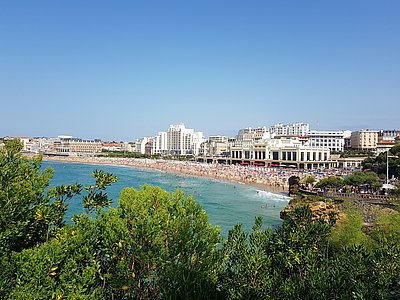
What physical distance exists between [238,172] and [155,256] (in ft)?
243

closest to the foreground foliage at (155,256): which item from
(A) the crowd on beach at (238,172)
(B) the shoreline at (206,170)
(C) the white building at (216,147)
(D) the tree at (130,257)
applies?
(D) the tree at (130,257)

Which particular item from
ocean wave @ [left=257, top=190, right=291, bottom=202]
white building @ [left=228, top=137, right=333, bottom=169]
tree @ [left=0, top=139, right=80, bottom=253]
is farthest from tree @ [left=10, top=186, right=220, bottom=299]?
white building @ [left=228, top=137, right=333, bottom=169]

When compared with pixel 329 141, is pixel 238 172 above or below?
below

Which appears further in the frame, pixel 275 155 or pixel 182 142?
pixel 182 142

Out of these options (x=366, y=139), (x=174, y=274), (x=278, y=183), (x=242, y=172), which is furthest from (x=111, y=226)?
(x=366, y=139)

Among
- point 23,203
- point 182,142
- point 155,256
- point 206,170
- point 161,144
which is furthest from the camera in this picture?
point 161,144

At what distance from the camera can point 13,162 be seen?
11.2 m

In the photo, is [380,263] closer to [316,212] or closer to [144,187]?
[144,187]

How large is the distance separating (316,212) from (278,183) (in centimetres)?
4013

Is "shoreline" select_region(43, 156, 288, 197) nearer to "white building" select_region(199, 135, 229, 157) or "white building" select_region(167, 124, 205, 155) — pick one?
"white building" select_region(199, 135, 229, 157)

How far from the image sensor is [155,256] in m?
8.45

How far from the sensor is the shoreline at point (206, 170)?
209ft

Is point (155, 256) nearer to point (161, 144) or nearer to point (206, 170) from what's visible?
point (206, 170)

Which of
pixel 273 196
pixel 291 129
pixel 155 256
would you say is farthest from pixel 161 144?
pixel 155 256
